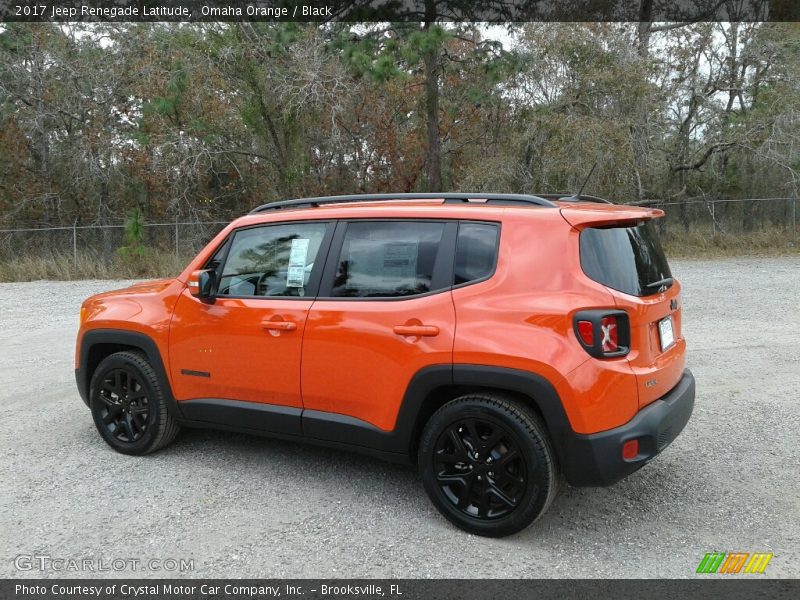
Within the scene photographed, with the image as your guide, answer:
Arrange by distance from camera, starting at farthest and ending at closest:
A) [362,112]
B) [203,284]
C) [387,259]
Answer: [362,112], [203,284], [387,259]

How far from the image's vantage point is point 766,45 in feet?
68.0

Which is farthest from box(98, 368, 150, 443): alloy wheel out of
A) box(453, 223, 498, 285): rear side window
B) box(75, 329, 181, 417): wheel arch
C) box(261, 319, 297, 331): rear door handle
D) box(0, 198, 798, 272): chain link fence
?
box(0, 198, 798, 272): chain link fence

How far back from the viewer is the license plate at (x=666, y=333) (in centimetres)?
360

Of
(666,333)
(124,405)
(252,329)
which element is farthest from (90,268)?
(666,333)

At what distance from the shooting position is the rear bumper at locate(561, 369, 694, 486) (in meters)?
3.21

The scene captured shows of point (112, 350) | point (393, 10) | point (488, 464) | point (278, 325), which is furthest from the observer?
point (393, 10)

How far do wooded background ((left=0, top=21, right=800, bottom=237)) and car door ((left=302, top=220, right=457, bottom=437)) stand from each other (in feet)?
47.0

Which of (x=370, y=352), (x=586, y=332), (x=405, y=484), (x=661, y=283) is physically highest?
(x=661, y=283)

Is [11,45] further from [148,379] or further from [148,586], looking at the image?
[148,586]

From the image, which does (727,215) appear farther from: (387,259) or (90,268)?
(387,259)

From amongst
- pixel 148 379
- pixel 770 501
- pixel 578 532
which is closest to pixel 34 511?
pixel 148 379

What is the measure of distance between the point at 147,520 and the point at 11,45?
23.6 meters

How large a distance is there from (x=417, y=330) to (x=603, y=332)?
947 millimetres

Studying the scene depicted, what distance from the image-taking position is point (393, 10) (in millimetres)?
18391
